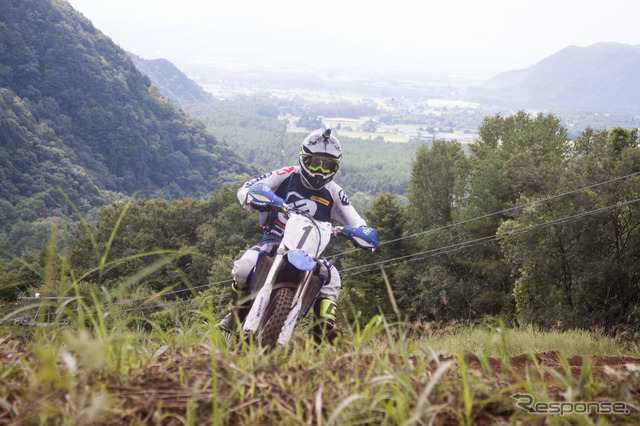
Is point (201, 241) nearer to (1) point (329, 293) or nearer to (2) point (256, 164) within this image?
(1) point (329, 293)

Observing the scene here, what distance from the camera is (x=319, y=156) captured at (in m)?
6.41

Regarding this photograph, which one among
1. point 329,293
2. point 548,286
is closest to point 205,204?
point 548,286

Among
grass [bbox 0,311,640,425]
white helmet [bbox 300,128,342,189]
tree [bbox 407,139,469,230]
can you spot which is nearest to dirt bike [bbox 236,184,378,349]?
white helmet [bbox 300,128,342,189]

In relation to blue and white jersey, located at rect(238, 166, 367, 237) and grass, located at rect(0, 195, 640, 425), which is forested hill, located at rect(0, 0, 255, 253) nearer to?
blue and white jersey, located at rect(238, 166, 367, 237)

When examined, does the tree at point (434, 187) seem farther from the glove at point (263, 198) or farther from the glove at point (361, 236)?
the glove at point (263, 198)

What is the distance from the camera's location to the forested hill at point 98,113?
400 feet

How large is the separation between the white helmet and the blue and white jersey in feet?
0.75

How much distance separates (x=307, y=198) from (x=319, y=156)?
0.62m

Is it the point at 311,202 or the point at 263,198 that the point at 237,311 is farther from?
the point at 311,202

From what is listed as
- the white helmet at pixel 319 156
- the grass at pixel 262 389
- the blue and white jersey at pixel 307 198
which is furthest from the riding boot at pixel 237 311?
the grass at pixel 262 389

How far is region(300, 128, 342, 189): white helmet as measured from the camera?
6418mm

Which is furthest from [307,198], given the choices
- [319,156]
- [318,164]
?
[319,156]

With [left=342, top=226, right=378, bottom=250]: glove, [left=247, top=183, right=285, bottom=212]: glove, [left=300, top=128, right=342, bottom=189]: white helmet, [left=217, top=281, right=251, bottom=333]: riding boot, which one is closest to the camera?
[left=217, top=281, right=251, bottom=333]: riding boot

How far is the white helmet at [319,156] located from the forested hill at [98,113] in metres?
114
